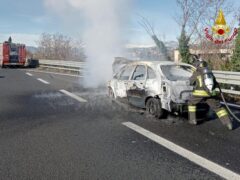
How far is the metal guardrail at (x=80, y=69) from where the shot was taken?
976 cm

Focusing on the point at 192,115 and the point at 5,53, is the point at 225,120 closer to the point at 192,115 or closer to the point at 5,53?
the point at 192,115

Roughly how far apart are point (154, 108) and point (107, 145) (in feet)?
7.87

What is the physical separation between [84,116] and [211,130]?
9.97 ft

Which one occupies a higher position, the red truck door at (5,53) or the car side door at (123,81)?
the red truck door at (5,53)

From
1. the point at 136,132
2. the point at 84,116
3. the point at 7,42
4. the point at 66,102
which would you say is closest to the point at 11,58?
the point at 7,42

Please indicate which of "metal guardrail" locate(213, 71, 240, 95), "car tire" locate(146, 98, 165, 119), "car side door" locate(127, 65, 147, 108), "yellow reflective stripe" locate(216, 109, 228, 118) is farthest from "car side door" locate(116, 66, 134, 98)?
"metal guardrail" locate(213, 71, 240, 95)

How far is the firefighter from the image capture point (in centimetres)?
651

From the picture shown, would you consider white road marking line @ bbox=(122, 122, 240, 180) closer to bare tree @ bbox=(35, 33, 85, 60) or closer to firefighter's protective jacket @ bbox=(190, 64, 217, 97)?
firefighter's protective jacket @ bbox=(190, 64, 217, 97)

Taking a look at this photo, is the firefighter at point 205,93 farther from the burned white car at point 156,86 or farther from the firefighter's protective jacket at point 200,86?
the burned white car at point 156,86

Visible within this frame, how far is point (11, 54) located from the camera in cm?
3148

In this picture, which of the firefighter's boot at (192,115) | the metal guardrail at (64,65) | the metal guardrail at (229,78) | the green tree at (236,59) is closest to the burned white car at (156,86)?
the firefighter's boot at (192,115)

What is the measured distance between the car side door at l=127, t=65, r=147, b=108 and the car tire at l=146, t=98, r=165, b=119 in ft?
0.76

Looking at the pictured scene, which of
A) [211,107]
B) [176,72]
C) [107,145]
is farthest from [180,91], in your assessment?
[107,145]

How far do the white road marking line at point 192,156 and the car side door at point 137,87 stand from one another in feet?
5.33
